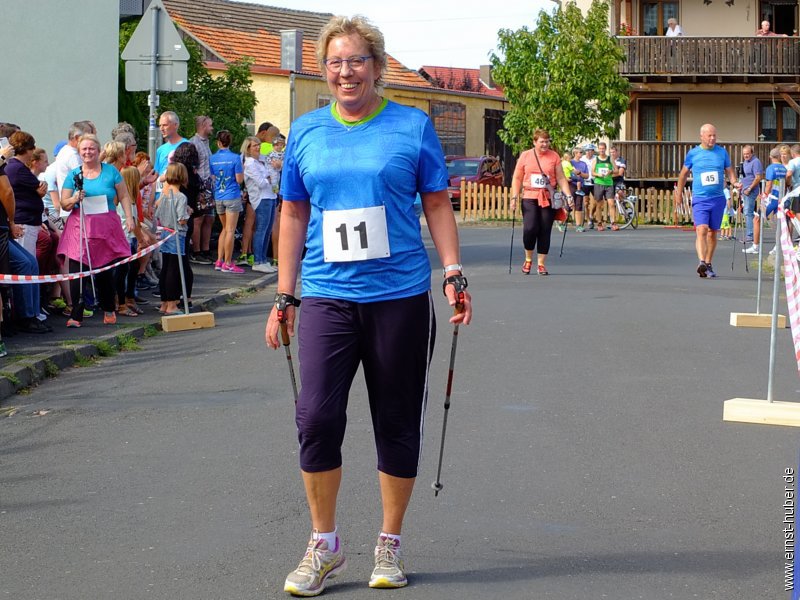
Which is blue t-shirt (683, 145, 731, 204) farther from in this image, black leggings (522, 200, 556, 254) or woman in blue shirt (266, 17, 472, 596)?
woman in blue shirt (266, 17, 472, 596)

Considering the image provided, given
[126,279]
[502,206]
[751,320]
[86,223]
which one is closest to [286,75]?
[502,206]

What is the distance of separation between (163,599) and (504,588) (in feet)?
4.07

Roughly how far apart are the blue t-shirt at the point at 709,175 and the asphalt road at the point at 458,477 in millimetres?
5584

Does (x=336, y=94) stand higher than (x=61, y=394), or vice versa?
(x=336, y=94)

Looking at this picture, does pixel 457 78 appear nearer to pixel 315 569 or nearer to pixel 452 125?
pixel 452 125

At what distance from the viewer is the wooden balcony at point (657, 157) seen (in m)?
46.3

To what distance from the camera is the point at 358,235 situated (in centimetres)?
518

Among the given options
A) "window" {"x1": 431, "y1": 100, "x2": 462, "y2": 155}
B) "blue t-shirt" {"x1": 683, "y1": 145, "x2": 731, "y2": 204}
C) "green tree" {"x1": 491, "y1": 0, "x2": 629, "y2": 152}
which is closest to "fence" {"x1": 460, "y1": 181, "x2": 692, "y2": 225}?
"green tree" {"x1": 491, "y1": 0, "x2": 629, "y2": 152}

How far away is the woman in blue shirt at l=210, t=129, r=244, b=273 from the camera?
62.0 feet

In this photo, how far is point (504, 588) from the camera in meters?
5.22

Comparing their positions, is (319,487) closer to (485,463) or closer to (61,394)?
(485,463)

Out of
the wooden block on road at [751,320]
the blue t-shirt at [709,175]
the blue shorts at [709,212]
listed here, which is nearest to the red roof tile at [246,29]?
the blue t-shirt at [709,175]

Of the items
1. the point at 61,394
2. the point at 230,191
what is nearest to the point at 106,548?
the point at 61,394

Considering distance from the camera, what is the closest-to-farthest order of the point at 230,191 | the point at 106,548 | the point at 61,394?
the point at 106,548 < the point at 61,394 < the point at 230,191
